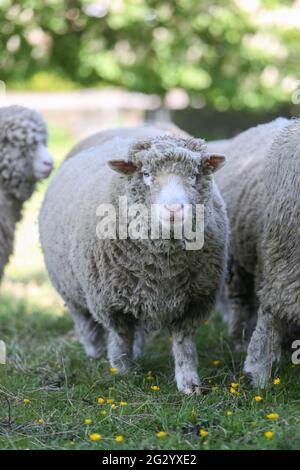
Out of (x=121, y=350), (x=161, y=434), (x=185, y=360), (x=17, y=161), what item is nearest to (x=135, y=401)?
(x=185, y=360)

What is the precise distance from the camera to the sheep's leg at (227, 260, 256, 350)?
5.70 m

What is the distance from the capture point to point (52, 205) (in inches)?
225

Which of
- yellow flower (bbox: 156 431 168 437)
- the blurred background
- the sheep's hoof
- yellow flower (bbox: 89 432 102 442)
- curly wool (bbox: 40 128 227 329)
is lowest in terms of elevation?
the sheep's hoof

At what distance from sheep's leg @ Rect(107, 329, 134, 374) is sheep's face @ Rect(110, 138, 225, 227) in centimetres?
95

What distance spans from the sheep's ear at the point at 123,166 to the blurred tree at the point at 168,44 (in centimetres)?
894

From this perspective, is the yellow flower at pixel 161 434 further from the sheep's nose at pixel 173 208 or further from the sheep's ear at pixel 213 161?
the sheep's ear at pixel 213 161

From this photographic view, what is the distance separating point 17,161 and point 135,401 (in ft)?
7.31

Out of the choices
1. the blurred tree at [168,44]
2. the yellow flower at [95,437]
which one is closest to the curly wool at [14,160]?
the yellow flower at [95,437]

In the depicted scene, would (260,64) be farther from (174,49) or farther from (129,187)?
(129,187)

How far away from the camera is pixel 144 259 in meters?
4.39

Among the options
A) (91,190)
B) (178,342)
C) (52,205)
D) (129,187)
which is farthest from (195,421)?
(52,205)

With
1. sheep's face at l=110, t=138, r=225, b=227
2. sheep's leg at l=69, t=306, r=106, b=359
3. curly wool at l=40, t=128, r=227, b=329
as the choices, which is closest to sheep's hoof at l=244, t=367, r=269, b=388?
curly wool at l=40, t=128, r=227, b=329

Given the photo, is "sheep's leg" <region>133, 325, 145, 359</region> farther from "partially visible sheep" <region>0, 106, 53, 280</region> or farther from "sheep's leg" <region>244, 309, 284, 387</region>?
"partially visible sheep" <region>0, 106, 53, 280</region>

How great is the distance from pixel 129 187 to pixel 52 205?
148cm
